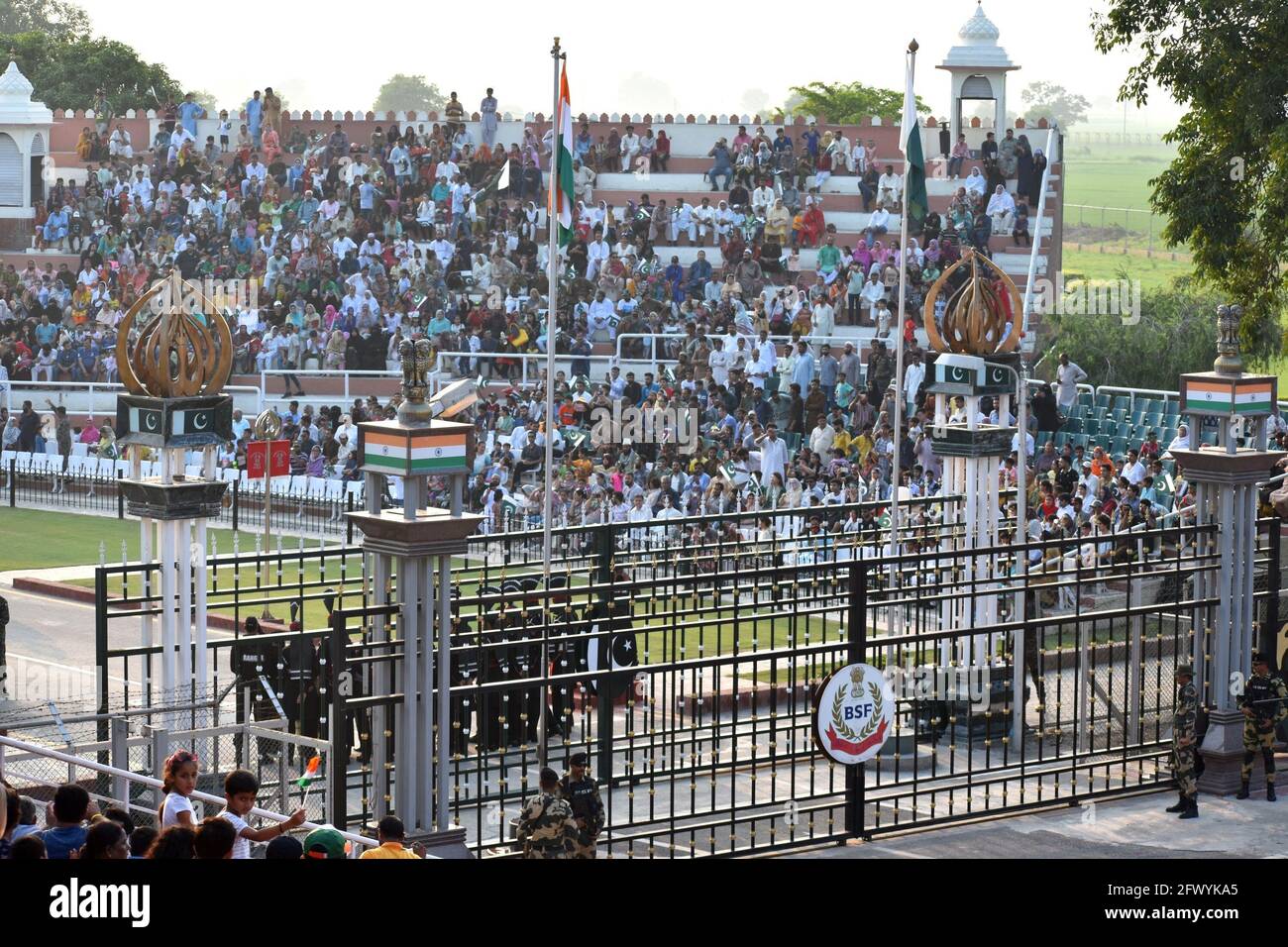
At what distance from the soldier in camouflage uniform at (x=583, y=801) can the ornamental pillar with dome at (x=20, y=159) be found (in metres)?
36.1

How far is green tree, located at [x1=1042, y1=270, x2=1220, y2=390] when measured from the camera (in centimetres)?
3931

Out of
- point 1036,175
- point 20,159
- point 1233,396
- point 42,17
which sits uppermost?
point 42,17

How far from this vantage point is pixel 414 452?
1267 cm

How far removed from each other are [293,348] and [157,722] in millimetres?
22297

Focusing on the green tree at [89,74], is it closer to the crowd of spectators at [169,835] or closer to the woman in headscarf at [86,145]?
the woman in headscarf at [86,145]

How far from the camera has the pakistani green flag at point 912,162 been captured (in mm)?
22141

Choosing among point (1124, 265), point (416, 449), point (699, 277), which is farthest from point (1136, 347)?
point (1124, 265)

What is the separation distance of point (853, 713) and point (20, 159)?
37.0 metres

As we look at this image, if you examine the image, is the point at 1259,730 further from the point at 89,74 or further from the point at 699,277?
the point at 89,74

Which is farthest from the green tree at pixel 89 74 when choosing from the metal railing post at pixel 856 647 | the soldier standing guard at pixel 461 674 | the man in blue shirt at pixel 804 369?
the metal railing post at pixel 856 647

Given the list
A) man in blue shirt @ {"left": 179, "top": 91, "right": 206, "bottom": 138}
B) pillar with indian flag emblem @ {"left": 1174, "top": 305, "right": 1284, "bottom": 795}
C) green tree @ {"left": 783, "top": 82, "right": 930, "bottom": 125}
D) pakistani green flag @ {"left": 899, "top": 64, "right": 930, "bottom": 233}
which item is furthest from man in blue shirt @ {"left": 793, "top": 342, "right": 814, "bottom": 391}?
green tree @ {"left": 783, "top": 82, "right": 930, "bottom": 125}

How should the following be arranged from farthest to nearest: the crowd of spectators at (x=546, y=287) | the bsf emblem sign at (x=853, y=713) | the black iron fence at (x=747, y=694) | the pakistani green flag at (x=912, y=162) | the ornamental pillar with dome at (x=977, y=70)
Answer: the ornamental pillar with dome at (x=977, y=70) → the crowd of spectators at (x=546, y=287) → the pakistani green flag at (x=912, y=162) → the bsf emblem sign at (x=853, y=713) → the black iron fence at (x=747, y=694)

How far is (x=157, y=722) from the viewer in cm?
1494
